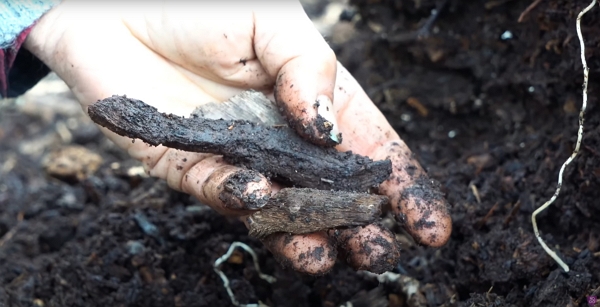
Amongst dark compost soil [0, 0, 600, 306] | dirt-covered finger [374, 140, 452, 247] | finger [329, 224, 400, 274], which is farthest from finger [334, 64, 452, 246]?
dark compost soil [0, 0, 600, 306]

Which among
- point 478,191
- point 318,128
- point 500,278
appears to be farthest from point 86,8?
point 500,278

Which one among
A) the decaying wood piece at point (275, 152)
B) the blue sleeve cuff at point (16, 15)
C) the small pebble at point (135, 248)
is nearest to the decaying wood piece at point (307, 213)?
the decaying wood piece at point (275, 152)

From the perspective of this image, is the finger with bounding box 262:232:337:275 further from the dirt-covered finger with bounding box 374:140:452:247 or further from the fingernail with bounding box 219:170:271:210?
the dirt-covered finger with bounding box 374:140:452:247

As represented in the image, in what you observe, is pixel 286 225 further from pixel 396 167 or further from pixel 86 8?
pixel 86 8

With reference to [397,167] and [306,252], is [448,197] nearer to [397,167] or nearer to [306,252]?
[397,167]

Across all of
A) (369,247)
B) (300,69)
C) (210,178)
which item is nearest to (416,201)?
(369,247)

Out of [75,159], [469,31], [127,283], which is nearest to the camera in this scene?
[127,283]
